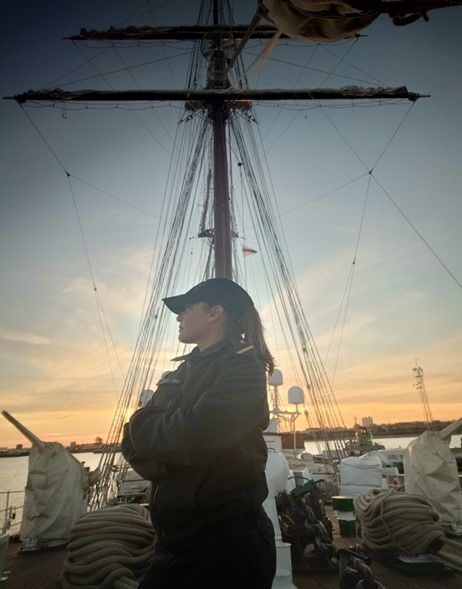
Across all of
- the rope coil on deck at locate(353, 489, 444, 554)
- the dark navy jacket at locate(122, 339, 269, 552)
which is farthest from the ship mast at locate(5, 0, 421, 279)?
the dark navy jacket at locate(122, 339, 269, 552)

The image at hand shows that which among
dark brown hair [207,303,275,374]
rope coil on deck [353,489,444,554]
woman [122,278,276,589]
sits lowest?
rope coil on deck [353,489,444,554]

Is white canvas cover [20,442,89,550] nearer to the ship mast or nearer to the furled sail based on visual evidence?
the ship mast

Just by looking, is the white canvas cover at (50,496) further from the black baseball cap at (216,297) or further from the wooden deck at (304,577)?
the black baseball cap at (216,297)

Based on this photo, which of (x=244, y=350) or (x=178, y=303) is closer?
(x=244, y=350)

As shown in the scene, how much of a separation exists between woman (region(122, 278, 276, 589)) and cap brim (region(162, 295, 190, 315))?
1.70 feet

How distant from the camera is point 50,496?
5680mm

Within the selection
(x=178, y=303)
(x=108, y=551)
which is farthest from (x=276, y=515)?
(x=178, y=303)

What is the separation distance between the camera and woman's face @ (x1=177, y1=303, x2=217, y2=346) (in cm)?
179

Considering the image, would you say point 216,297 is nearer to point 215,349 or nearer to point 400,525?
point 215,349

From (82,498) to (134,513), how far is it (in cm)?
335

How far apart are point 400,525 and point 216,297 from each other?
13.2ft

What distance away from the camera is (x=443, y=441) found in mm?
A: 5637

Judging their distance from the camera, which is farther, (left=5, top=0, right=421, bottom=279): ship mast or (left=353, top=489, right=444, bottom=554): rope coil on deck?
(left=5, top=0, right=421, bottom=279): ship mast

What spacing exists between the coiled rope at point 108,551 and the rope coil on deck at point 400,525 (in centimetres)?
272
